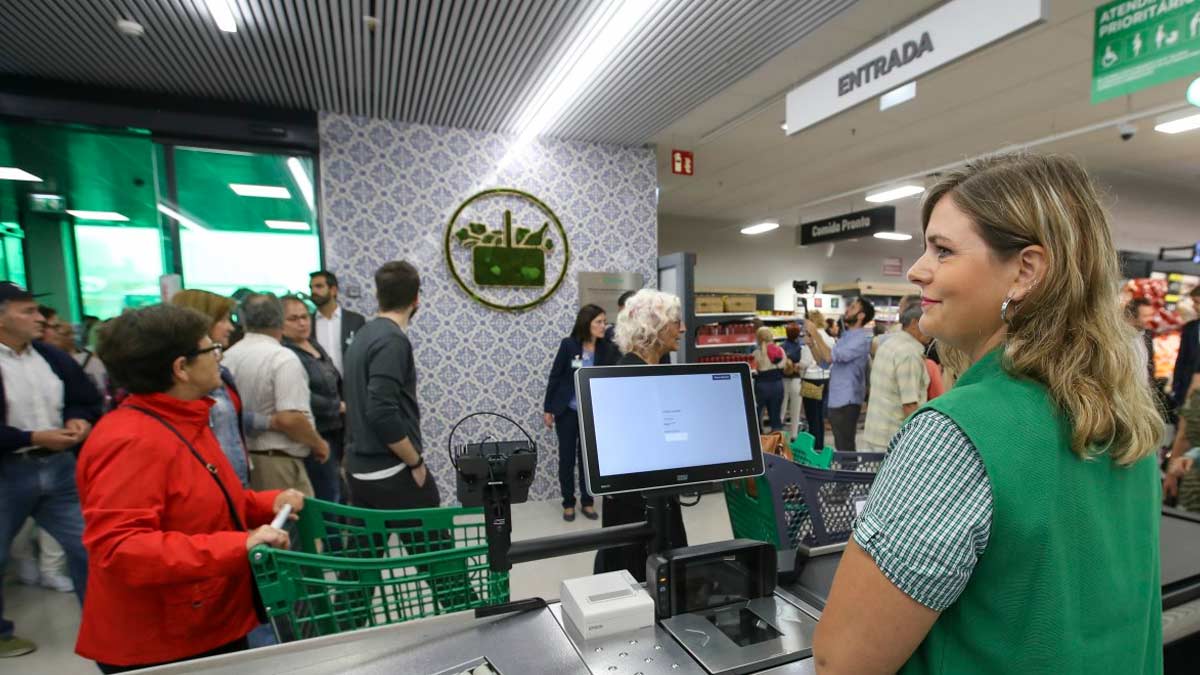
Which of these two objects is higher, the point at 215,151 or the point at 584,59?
the point at 584,59

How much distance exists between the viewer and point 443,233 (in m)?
4.30

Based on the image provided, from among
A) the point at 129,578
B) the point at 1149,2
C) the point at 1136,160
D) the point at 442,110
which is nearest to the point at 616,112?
the point at 442,110

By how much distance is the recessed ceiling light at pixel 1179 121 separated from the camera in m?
4.63

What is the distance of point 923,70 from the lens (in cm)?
245

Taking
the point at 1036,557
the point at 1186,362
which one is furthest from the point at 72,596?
the point at 1186,362

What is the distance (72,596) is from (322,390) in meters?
1.88

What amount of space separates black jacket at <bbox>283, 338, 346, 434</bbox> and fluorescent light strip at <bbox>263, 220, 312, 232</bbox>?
6.41 feet

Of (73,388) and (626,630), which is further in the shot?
(73,388)

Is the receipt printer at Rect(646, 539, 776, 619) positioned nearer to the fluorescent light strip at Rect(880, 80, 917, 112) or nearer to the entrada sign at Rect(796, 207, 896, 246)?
the fluorescent light strip at Rect(880, 80, 917, 112)

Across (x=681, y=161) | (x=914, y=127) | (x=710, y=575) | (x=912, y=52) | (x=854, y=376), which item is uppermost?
(x=914, y=127)

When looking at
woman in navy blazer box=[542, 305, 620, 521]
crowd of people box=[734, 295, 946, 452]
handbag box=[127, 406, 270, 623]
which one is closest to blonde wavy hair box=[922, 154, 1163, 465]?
crowd of people box=[734, 295, 946, 452]

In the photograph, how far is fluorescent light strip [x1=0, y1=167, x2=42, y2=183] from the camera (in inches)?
149

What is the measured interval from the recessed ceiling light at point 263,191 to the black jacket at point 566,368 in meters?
2.73

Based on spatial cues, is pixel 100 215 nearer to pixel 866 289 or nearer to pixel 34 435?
pixel 34 435
